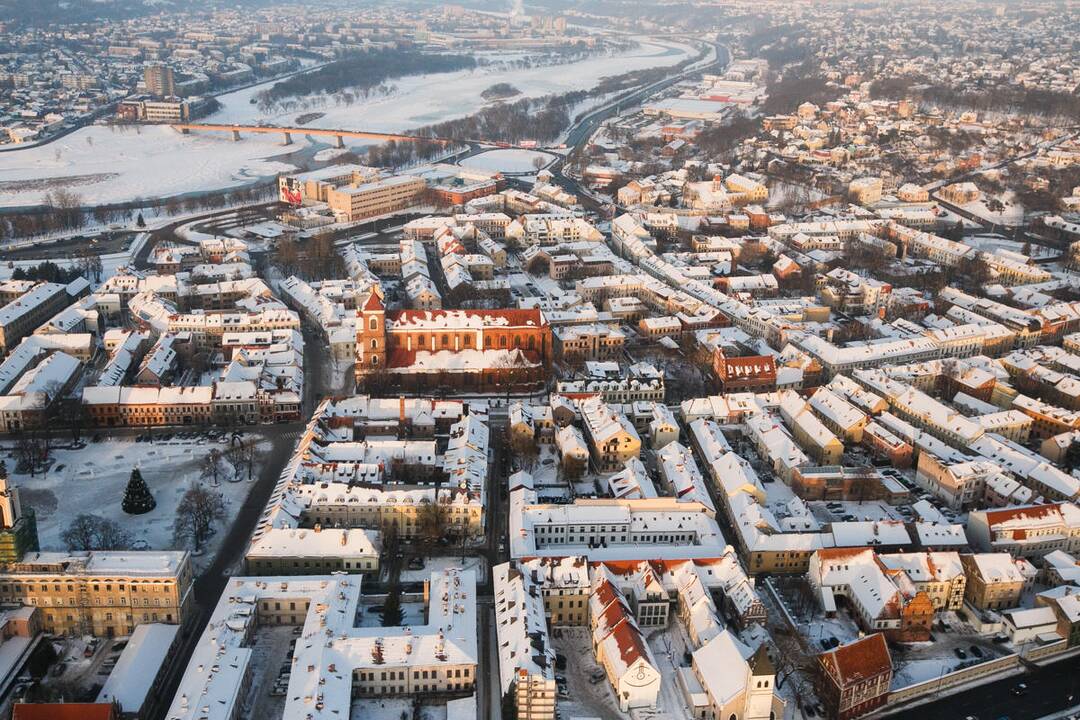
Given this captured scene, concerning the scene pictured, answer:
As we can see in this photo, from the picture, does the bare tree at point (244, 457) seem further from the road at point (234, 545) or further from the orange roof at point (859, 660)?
the orange roof at point (859, 660)

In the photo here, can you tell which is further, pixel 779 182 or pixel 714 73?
pixel 714 73

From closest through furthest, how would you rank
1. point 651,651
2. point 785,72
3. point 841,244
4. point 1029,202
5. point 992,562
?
point 651,651
point 992,562
point 841,244
point 1029,202
point 785,72

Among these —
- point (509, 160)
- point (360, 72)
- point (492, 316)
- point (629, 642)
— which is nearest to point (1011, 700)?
point (629, 642)

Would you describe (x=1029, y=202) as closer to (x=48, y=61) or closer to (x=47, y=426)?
(x=47, y=426)

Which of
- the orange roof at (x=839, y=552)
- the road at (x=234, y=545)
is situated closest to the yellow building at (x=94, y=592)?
the road at (x=234, y=545)

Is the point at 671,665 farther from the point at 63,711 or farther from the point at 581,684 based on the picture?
the point at 63,711

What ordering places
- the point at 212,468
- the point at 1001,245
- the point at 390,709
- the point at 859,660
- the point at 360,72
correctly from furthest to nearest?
1. the point at 360,72
2. the point at 1001,245
3. the point at 212,468
4. the point at 390,709
5. the point at 859,660

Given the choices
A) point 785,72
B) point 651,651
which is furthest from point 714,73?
point 651,651
